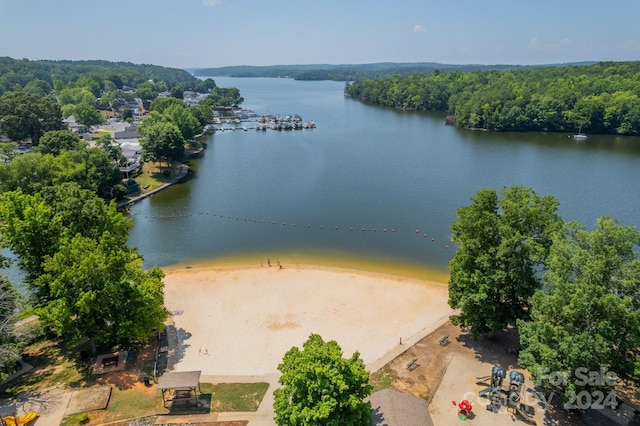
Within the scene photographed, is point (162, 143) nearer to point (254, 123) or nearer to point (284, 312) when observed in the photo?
point (284, 312)

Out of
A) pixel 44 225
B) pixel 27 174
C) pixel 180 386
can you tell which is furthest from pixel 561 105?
pixel 44 225

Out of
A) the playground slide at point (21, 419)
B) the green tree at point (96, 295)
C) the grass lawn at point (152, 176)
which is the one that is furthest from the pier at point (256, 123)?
the playground slide at point (21, 419)

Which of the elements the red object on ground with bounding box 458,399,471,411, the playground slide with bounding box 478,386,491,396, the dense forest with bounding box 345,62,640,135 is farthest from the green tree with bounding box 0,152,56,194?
the dense forest with bounding box 345,62,640,135

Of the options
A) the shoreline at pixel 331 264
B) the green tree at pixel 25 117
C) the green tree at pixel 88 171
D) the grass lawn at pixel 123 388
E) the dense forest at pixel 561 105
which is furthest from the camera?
the dense forest at pixel 561 105

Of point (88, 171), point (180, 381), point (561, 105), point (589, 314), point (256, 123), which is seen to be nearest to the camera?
point (589, 314)

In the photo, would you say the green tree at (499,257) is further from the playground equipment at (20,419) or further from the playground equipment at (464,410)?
the playground equipment at (20,419)

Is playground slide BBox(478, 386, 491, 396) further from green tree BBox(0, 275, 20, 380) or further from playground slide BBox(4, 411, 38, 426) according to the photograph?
green tree BBox(0, 275, 20, 380)
